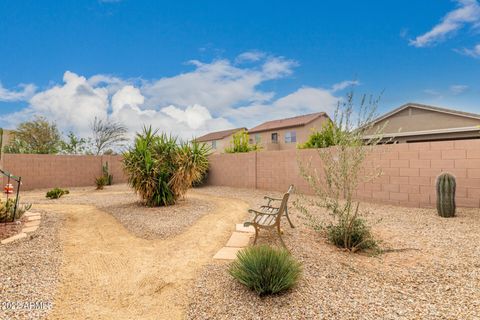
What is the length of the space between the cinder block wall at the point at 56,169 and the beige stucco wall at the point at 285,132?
15557 mm

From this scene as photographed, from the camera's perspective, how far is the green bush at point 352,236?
3.74 meters

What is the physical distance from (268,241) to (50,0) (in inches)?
378

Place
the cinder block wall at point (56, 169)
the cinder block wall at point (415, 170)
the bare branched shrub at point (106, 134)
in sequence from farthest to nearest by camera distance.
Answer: the bare branched shrub at point (106, 134) → the cinder block wall at point (56, 169) → the cinder block wall at point (415, 170)

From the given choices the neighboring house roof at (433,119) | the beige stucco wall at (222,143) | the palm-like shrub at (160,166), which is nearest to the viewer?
the palm-like shrub at (160,166)

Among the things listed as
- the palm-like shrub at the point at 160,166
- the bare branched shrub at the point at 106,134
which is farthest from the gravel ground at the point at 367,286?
the bare branched shrub at the point at 106,134

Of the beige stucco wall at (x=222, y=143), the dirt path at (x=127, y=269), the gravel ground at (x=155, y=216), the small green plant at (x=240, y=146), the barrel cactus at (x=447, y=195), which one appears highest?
the beige stucco wall at (x=222, y=143)

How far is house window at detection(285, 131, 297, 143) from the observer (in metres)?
25.1

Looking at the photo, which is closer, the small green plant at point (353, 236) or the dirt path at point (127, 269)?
the dirt path at point (127, 269)

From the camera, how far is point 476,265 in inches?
123

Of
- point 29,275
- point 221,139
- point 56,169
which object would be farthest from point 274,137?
point 29,275

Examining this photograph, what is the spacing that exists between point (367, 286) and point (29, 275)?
387 centimetres

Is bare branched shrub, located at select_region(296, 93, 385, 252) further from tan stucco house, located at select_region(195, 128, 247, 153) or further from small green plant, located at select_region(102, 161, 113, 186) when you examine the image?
tan stucco house, located at select_region(195, 128, 247, 153)

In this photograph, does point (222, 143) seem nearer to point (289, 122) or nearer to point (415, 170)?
point (289, 122)

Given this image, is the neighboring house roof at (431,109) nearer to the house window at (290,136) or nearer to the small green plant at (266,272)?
the house window at (290,136)
